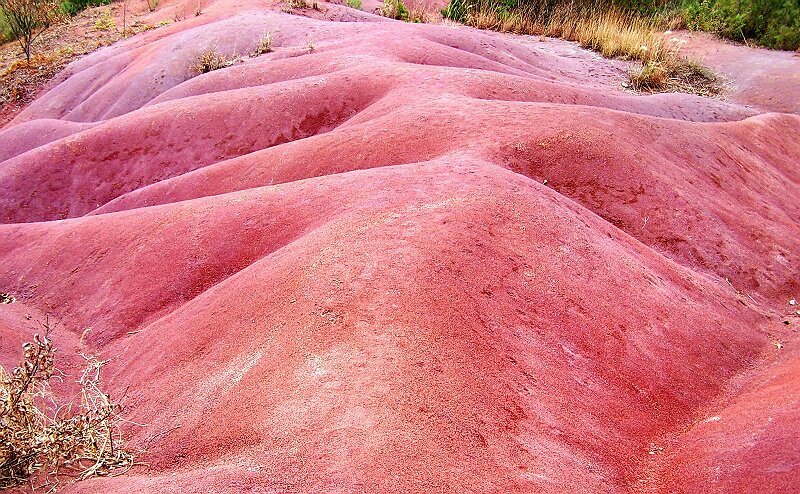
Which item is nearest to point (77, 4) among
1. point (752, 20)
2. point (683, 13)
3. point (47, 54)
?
point (47, 54)

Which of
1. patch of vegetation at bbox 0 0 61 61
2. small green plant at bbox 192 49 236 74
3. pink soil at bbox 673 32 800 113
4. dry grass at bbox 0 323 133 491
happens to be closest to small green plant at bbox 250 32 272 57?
small green plant at bbox 192 49 236 74

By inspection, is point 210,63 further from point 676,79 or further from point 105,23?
point 105,23

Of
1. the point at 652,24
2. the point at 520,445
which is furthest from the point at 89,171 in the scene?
the point at 652,24

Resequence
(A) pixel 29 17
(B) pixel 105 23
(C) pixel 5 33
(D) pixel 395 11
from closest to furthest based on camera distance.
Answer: (D) pixel 395 11
(A) pixel 29 17
(B) pixel 105 23
(C) pixel 5 33

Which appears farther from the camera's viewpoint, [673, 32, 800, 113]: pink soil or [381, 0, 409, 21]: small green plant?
[381, 0, 409, 21]: small green plant

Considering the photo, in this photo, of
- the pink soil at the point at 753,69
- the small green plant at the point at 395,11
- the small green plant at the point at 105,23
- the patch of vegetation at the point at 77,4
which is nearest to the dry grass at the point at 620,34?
the pink soil at the point at 753,69

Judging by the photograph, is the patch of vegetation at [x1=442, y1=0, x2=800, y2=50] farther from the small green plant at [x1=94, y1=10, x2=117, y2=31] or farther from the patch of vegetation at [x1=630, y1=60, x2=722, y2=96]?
the small green plant at [x1=94, y1=10, x2=117, y2=31]
